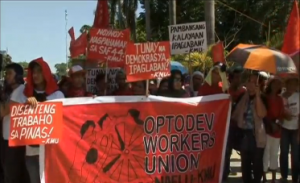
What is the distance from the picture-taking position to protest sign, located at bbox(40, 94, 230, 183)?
5.93 m

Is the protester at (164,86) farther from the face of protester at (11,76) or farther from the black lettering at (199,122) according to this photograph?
the face of protester at (11,76)

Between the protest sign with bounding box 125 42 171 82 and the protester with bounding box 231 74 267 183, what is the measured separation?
123 cm

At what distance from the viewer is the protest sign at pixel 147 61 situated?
6.16 m

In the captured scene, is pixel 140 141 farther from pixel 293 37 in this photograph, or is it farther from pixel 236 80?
pixel 293 37

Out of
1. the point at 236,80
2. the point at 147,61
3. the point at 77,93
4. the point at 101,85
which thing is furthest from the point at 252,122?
the point at 101,85

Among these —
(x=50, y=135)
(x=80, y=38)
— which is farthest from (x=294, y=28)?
(x=80, y=38)

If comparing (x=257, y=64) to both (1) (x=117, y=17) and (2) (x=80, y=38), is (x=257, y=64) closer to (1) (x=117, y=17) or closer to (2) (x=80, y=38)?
(2) (x=80, y=38)

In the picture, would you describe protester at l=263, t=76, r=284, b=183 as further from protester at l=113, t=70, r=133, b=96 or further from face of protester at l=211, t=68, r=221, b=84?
protester at l=113, t=70, r=133, b=96

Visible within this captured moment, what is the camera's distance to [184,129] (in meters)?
6.46

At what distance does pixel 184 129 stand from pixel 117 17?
111ft

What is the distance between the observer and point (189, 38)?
898 centimetres

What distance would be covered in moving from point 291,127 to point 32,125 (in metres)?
3.79

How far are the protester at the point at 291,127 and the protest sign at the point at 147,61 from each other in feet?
6.94

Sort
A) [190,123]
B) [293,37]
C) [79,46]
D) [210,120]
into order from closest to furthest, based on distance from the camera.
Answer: [293,37] → [190,123] → [210,120] → [79,46]
